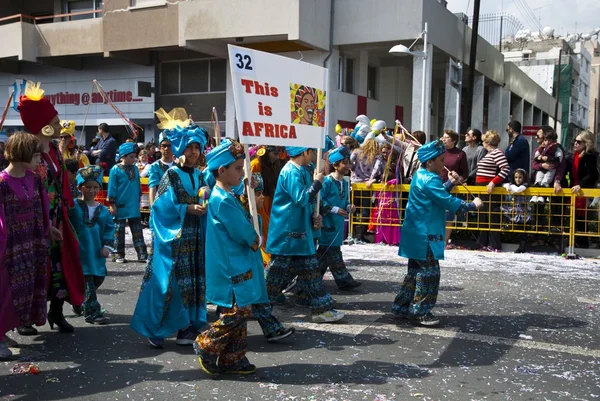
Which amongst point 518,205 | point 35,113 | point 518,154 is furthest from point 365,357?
point 518,154

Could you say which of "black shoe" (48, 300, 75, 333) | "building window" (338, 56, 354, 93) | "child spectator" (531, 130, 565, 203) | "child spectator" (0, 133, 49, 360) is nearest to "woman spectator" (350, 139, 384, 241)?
"child spectator" (531, 130, 565, 203)

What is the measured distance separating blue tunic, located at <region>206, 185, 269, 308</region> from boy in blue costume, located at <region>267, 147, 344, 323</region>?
→ 143 cm

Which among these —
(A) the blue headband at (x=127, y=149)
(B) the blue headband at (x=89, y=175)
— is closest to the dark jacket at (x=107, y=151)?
(A) the blue headband at (x=127, y=149)

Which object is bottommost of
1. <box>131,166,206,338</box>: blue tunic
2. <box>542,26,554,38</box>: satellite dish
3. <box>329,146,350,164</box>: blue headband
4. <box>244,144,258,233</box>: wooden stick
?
<box>131,166,206,338</box>: blue tunic

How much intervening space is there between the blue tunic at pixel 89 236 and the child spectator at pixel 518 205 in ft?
23.0

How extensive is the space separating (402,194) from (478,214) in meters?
1.40

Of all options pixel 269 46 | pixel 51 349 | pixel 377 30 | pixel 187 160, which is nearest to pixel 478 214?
pixel 187 160

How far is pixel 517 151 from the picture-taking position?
11031mm

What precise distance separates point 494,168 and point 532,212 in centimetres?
96

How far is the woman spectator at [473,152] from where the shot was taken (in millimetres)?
11117

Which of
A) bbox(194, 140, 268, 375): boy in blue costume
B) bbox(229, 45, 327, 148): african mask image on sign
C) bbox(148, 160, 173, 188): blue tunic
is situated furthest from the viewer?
bbox(148, 160, 173, 188): blue tunic

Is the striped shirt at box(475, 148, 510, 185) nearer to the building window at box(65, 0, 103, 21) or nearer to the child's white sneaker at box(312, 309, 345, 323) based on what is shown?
the child's white sneaker at box(312, 309, 345, 323)

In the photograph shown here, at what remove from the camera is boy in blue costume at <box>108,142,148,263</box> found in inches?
374

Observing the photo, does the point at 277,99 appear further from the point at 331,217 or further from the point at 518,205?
the point at 518,205
